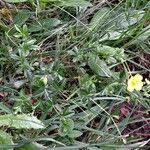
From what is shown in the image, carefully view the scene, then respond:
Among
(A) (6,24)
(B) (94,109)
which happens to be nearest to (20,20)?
(A) (6,24)

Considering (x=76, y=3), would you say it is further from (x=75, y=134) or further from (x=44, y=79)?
(x=75, y=134)

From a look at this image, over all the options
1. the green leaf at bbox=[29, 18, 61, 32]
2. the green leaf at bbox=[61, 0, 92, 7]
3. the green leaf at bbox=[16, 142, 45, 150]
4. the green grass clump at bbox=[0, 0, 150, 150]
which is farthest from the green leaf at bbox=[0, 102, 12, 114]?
the green leaf at bbox=[61, 0, 92, 7]

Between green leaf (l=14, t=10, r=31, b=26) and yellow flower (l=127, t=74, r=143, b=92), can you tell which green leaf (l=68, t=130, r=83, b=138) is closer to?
yellow flower (l=127, t=74, r=143, b=92)

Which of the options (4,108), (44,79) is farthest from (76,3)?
(4,108)

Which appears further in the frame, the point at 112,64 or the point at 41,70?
the point at 112,64

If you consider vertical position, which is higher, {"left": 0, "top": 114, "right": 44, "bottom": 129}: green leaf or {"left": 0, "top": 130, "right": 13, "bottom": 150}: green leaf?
{"left": 0, "top": 114, "right": 44, "bottom": 129}: green leaf

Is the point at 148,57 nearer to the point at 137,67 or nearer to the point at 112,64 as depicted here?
the point at 137,67
